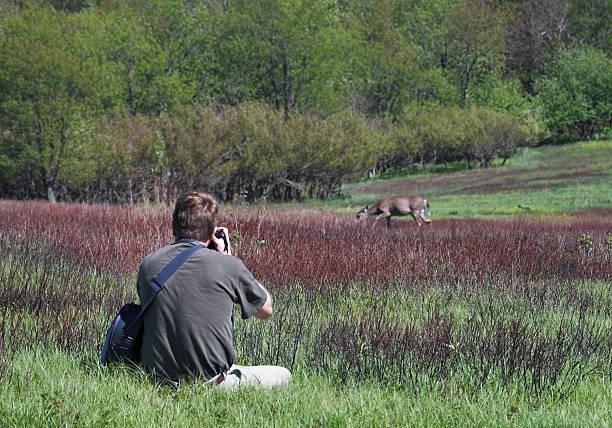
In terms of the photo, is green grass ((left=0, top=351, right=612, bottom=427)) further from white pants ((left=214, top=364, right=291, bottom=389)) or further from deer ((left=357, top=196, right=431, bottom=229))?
deer ((left=357, top=196, right=431, bottom=229))

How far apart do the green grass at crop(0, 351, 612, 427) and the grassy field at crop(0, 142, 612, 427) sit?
0.05 feet

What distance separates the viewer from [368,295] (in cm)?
1000

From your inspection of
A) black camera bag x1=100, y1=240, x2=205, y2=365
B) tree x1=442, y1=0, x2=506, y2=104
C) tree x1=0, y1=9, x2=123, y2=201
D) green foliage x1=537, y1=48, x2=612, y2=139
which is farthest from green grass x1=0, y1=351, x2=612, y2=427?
tree x1=442, y1=0, x2=506, y2=104

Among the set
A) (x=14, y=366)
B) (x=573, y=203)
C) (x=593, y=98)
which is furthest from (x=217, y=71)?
(x=14, y=366)

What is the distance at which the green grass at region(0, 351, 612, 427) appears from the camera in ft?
15.1

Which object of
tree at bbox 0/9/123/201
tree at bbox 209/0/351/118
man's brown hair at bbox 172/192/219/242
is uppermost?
tree at bbox 209/0/351/118

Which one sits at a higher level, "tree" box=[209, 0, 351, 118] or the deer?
"tree" box=[209, 0, 351, 118]

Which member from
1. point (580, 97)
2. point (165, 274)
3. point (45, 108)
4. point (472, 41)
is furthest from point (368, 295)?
point (472, 41)

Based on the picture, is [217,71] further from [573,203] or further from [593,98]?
[573,203]

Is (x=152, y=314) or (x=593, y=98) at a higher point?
(x=593, y=98)

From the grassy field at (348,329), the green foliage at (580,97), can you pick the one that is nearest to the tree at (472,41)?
the green foliage at (580,97)

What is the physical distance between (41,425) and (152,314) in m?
0.98

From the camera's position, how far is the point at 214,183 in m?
38.6

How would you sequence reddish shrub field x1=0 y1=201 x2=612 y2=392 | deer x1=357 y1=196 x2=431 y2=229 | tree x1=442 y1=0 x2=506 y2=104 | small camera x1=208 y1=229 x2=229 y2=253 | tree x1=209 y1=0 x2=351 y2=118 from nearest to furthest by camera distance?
1. small camera x1=208 y1=229 x2=229 y2=253
2. reddish shrub field x1=0 y1=201 x2=612 y2=392
3. deer x1=357 y1=196 x2=431 y2=229
4. tree x1=209 y1=0 x2=351 y2=118
5. tree x1=442 y1=0 x2=506 y2=104
